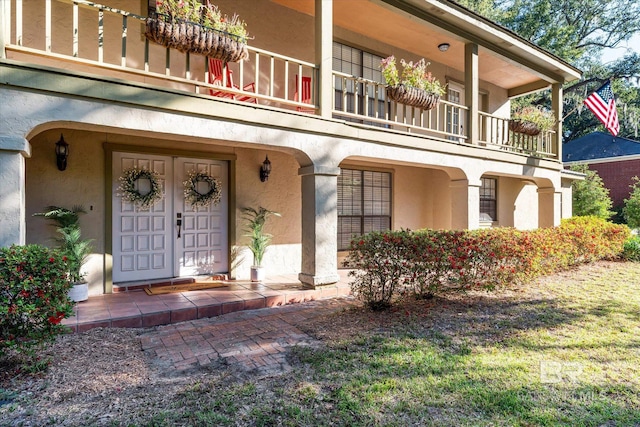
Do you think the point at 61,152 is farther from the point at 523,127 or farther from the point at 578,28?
the point at 578,28

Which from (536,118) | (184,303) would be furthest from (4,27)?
(536,118)

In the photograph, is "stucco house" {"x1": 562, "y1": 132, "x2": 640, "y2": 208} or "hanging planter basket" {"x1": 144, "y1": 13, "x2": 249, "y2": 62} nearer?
"hanging planter basket" {"x1": 144, "y1": 13, "x2": 249, "y2": 62}

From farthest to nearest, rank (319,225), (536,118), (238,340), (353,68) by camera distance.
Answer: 1. (536,118)
2. (353,68)
3. (319,225)
4. (238,340)

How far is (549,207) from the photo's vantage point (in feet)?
36.1

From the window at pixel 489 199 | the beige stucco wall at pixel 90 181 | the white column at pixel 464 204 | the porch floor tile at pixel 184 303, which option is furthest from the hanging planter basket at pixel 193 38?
the window at pixel 489 199

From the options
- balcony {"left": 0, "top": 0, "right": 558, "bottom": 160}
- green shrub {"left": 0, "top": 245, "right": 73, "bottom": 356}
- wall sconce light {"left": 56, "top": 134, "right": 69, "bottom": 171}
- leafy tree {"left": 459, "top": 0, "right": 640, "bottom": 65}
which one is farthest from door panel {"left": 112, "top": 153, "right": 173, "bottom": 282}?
leafy tree {"left": 459, "top": 0, "right": 640, "bottom": 65}

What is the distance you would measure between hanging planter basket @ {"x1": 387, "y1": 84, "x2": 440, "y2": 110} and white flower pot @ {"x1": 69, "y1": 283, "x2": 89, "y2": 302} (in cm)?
617

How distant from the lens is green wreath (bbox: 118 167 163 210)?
20.3 ft

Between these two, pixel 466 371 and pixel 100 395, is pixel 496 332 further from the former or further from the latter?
pixel 100 395

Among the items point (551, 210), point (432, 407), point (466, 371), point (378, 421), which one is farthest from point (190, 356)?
point (551, 210)

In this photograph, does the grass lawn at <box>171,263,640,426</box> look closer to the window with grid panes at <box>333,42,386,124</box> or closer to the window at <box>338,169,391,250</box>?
the window at <box>338,169,391,250</box>

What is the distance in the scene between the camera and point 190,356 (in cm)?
380

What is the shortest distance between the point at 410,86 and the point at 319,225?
3.36m

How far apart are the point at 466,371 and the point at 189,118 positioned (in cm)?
446
